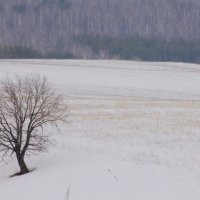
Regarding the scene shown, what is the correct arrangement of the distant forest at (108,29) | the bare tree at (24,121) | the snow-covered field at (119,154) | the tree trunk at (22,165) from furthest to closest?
the distant forest at (108,29) < the bare tree at (24,121) < the tree trunk at (22,165) < the snow-covered field at (119,154)

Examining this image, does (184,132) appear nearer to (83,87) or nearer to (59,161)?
(59,161)

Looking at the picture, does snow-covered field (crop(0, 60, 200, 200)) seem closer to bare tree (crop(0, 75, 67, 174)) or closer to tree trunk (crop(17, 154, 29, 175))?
tree trunk (crop(17, 154, 29, 175))

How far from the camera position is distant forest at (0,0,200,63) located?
11312cm

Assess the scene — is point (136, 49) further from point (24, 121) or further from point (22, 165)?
point (22, 165)

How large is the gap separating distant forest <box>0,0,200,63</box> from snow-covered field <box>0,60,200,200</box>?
2146 inches

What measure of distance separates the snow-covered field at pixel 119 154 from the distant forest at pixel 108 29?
2146 inches

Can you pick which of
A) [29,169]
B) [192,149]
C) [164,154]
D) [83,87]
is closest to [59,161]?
[29,169]

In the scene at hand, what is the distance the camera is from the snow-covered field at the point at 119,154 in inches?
878

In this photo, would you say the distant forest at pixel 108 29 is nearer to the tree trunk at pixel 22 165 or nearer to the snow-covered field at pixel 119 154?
Answer: the snow-covered field at pixel 119 154

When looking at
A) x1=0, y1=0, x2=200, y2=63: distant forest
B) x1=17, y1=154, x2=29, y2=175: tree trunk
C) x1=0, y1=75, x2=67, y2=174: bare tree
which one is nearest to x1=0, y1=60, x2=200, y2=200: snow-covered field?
x1=17, y1=154, x2=29, y2=175: tree trunk

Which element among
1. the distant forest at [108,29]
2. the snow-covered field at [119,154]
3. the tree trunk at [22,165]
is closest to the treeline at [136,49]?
the distant forest at [108,29]

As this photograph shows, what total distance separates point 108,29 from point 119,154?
9487 cm

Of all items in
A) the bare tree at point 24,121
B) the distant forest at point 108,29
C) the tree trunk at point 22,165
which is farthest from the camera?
the distant forest at point 108,29

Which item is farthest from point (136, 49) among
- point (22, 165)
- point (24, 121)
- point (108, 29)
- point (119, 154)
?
point (22, 165)
